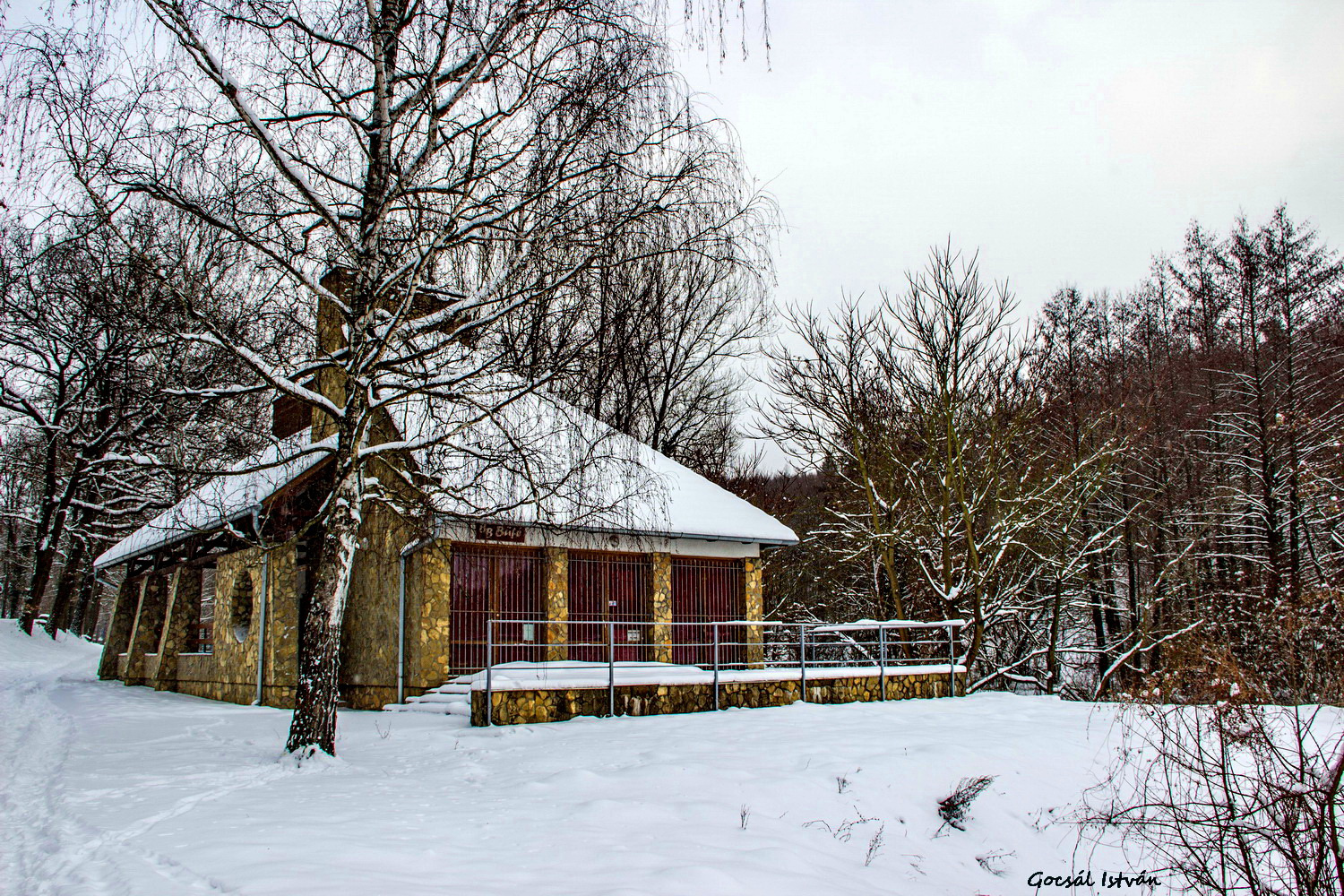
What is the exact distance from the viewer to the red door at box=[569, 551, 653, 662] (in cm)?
1433

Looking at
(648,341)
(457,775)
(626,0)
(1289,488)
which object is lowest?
(457,775)

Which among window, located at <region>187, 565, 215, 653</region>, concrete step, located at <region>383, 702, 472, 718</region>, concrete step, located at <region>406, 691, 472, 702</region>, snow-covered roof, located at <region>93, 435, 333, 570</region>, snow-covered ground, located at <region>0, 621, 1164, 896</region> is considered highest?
snow-covered roof, located at <region>93, 435, 333, 570</region>

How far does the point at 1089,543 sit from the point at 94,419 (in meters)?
A: 24.8

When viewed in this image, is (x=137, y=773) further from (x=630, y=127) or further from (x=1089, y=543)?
(x=1089, y=543)

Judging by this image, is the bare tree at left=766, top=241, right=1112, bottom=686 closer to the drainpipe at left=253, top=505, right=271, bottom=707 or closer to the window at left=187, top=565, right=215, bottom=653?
the drainpipe at left=253, top=505, right=271, bottom=707

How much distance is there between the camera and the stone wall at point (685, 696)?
10.5 m

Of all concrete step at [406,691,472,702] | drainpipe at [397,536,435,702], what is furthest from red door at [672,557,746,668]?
drainpipe at [397,536,435,702]

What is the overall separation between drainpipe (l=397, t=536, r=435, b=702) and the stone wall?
2.97 m

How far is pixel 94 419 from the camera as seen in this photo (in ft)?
77.2

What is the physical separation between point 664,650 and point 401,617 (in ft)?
14.6

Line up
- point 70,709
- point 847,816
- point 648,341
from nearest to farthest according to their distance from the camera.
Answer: point 847,816 < point 70,709 < point 648,341

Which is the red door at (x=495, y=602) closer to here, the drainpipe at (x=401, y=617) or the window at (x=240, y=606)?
the drainpipe at (x=401, y=617)

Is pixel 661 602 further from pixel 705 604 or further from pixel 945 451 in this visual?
pixel 945 451

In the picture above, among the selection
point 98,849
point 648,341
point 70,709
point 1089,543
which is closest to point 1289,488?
point 1089,543
